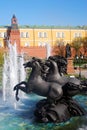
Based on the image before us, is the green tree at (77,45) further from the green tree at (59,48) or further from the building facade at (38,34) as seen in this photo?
the building facade at (38,34)

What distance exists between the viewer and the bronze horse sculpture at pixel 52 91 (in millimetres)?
9336

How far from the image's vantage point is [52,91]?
30.4 ft

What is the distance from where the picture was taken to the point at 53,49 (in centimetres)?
5847

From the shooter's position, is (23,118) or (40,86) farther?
(23,118)

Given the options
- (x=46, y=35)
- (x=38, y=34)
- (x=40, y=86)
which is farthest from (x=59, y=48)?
(x=40, y=86)

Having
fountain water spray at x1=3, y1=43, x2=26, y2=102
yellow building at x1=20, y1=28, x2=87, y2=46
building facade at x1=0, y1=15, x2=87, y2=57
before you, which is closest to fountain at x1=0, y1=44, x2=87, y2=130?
fountain water spray at x1=3, y1=43, x2=26, y2=102

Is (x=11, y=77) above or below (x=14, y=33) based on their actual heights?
below

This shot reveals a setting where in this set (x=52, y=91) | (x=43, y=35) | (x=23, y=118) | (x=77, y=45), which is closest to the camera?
(x=52, y=91)

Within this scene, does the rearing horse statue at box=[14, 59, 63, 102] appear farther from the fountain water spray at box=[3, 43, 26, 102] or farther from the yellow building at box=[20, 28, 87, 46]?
the yellow building at box=[20, 28, 87, 46]

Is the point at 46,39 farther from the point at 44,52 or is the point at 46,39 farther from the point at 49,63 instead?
the point at 49,63

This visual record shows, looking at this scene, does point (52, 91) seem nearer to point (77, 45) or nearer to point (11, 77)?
point (11, 77)

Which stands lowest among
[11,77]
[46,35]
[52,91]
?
[11,77]

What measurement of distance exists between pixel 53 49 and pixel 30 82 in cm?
4905

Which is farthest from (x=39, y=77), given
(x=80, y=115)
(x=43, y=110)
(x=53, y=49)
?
(x=53, y=49)
